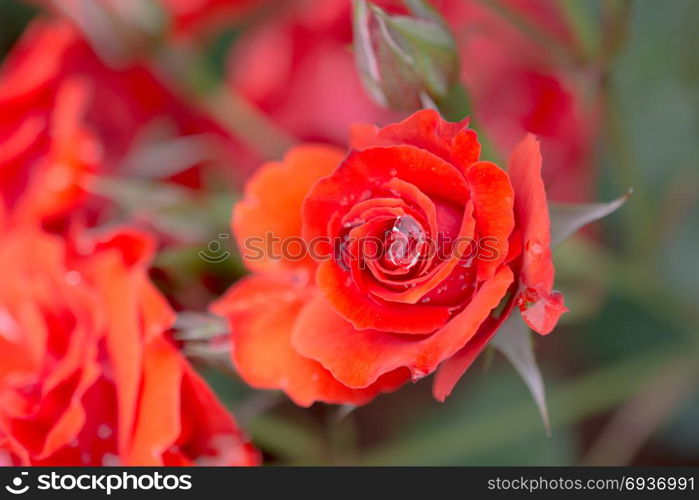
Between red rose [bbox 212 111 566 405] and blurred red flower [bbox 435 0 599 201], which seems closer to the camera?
red rose [bbox 212 111 566 405]

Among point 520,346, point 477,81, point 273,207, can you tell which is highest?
point 477,81

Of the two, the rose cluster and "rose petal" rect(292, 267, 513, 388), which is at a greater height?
the rose cluster

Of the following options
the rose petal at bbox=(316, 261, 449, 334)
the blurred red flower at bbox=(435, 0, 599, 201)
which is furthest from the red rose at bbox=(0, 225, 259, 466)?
the blurred red flower at bbox=(435, 0, 599, 201)

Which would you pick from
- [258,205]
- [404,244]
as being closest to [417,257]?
[404,244]

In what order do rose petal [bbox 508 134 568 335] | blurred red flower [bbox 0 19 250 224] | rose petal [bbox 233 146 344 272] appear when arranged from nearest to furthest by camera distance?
rose petal [bbox 508 134 568 335] < rose petal [bbox 233 146 344 272] < blurred red flower [bbox 0 19 250 224]

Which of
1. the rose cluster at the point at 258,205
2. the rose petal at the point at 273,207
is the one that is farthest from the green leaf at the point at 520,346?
the rose petal at the point at 273,207

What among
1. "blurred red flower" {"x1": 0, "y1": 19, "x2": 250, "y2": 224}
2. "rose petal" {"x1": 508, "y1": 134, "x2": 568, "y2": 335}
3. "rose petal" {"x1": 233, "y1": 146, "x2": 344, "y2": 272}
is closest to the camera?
"rose petal" {"x1": 508, "y1": 134, "x2": 568, "y2": 335}

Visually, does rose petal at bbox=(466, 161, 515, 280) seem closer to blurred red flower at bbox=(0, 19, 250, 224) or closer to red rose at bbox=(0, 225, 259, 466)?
red rose at bbox=(0, 225, 259, 466)

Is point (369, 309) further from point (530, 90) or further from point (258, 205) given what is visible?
point (530, 90)
